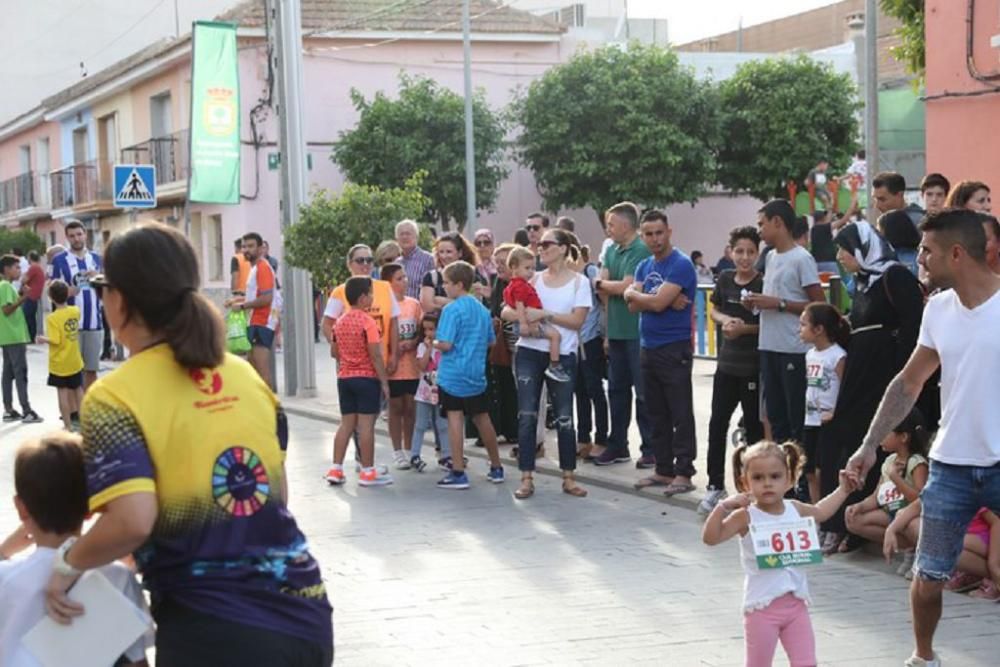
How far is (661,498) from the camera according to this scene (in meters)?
10.5

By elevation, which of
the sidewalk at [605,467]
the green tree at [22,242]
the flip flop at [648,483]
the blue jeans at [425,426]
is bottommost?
the sidewalk at [605,467]

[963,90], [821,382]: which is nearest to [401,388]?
[821,382]

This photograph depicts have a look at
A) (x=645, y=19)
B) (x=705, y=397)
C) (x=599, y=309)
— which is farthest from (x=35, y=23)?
(x=599, y=309)

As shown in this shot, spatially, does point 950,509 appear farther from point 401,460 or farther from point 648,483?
point 401,460

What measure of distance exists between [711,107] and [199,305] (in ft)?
111

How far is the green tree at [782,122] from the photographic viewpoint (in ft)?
118

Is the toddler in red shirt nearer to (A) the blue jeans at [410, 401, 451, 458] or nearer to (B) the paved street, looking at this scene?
(B) the paved street

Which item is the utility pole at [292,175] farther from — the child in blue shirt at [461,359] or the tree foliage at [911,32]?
the tree foliage at [911,32]

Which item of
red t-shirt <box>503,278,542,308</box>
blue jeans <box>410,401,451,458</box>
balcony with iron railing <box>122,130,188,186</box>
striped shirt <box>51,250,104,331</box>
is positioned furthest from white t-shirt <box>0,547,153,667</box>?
balcony with iron railing <box>122,130,188,186</box>

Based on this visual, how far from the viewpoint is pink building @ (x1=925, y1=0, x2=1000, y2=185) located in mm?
16609

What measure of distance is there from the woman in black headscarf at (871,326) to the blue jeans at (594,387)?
3.85 meters

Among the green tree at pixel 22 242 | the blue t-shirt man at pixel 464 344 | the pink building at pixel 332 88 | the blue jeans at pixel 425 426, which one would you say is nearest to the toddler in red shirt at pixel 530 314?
the blue t-shirt man at pixel 464 344

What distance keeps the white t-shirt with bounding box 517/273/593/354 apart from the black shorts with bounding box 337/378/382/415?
133 cm

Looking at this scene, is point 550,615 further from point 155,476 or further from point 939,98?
point 939,98
